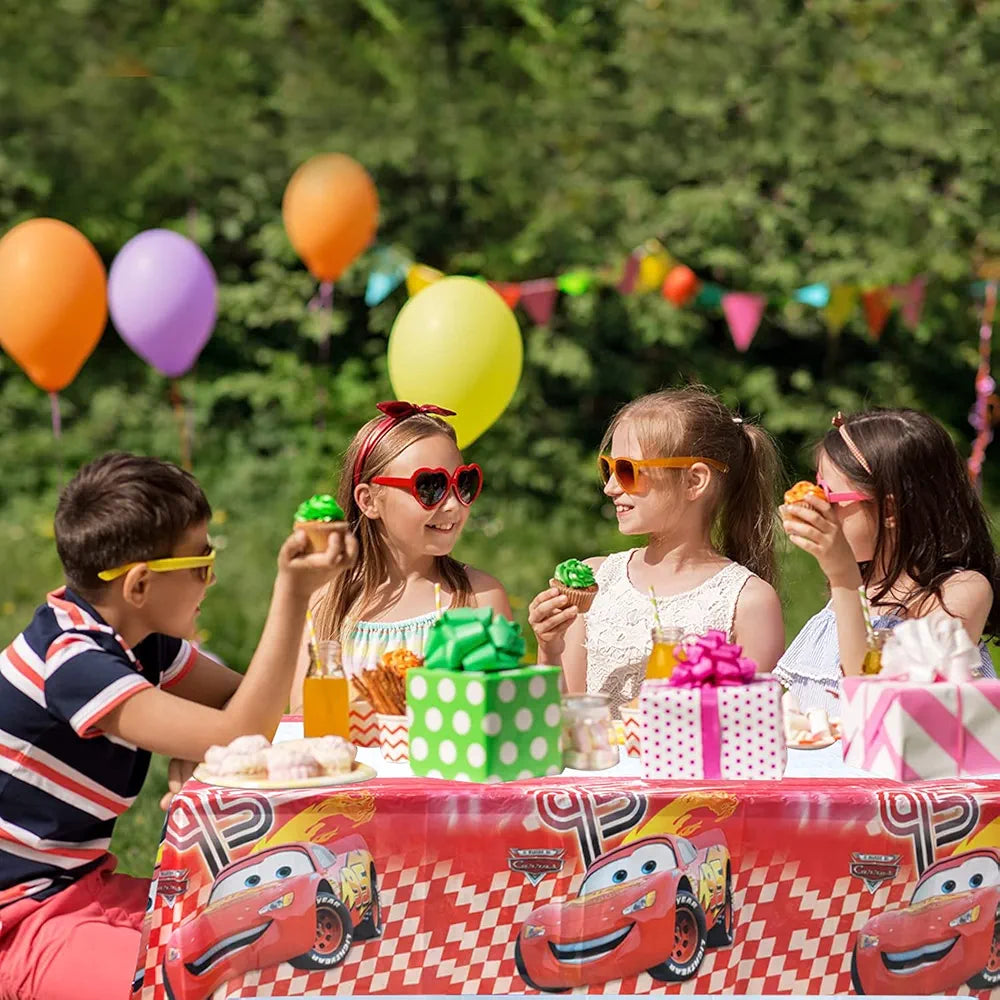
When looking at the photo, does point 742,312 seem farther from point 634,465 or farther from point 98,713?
point 98,713

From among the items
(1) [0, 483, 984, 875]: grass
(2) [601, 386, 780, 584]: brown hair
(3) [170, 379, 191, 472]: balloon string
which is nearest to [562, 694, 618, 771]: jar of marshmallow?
(2) [601, 386, 780, 584]: brown hair

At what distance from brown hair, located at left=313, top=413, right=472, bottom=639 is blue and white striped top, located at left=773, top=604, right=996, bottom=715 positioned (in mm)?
755

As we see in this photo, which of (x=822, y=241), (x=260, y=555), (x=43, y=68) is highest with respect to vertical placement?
(x=43, y=68)

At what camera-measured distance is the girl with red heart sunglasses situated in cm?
325

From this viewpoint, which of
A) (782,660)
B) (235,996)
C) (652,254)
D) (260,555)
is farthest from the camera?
(652,254)

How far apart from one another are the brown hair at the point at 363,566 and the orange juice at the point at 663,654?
0.93 meters

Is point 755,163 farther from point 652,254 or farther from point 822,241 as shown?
point 652,254

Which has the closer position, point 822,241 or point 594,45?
point 822,241

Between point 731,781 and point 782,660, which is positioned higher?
point 731,781

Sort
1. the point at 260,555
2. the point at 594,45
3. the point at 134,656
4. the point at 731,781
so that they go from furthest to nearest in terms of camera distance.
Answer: the point at 594,45, the point at 260,555, the point at 134,656, the point at 731,781

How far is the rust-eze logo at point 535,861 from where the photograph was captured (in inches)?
84.7

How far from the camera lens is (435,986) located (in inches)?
84.5

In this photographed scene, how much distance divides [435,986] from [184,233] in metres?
10.2

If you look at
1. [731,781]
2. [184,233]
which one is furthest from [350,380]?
[731,781]
